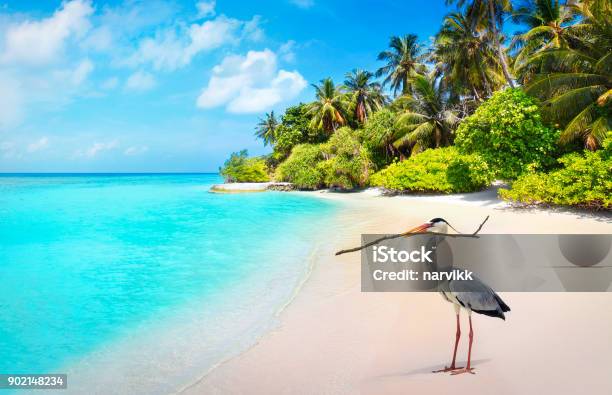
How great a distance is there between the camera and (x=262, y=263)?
8328 mm

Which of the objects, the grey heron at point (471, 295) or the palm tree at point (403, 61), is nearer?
the grey heron at point (471, 295)

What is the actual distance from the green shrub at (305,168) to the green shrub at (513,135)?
1702cm

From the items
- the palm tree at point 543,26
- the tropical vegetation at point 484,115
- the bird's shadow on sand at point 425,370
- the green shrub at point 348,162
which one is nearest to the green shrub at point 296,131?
the tropical vegetation at point 484,115

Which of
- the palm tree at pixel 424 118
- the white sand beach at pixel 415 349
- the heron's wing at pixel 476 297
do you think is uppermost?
the palm tree at pixel 424 118

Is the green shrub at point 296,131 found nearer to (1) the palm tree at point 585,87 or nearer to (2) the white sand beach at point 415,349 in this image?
(1) the palm tree at point 585,87

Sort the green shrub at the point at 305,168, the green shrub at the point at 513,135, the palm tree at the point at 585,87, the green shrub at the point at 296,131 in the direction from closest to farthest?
the palm tree at the point at 585,87, the green shrub at the point at 513,135, the green shrub at the point at 305,168, the green shrub at the point at 296,131

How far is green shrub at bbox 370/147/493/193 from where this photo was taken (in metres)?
17.4

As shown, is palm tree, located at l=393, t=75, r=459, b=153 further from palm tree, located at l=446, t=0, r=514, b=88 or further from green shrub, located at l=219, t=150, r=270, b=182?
green shrub, located at l=219, t=150, r=270, b=182

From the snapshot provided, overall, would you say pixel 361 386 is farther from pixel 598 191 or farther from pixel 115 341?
pixel 598 191

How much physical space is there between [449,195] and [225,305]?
58.3ft

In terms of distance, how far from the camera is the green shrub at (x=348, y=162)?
28.0 metres

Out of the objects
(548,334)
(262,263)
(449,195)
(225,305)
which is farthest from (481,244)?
(449,195)

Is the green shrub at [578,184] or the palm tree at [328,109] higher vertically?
the palm tree at [328,109]

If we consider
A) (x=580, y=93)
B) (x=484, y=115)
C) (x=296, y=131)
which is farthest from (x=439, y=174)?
(x=296, y=131)
